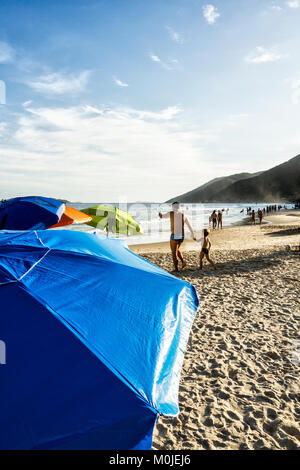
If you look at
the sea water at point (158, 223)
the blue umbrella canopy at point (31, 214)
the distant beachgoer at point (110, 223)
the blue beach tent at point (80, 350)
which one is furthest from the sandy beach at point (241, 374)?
the distant beachgoer at point (110, 223)

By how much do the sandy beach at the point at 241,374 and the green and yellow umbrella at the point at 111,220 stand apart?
3.04 metres

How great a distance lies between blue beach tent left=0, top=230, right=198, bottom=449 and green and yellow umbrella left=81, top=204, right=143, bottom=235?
5.39m

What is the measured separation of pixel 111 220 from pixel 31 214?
378cm

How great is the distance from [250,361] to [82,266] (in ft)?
9.86

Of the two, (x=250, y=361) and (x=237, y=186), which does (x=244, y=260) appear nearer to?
(x=250, y=361)

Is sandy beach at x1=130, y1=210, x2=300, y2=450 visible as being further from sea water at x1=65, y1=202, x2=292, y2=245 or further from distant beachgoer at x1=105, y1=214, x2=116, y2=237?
distant beachgoer at x1=105, y1=214, x2=116, y2=237

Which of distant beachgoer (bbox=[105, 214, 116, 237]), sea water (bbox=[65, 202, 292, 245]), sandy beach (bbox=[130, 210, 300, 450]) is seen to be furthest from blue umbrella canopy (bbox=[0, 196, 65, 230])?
sea water (bbox=[65, 202, 292, 245])

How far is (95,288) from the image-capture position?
2.49 m

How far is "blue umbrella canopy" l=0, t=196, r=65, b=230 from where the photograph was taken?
448 centimetres

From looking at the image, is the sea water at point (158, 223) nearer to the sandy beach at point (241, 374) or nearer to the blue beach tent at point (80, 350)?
the sandy beach at point (241, 374)

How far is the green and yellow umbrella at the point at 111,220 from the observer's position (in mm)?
8195

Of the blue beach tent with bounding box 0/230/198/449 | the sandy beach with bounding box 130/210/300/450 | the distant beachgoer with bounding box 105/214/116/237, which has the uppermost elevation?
the distant beachgoer with bounding box 105/214/116/237
